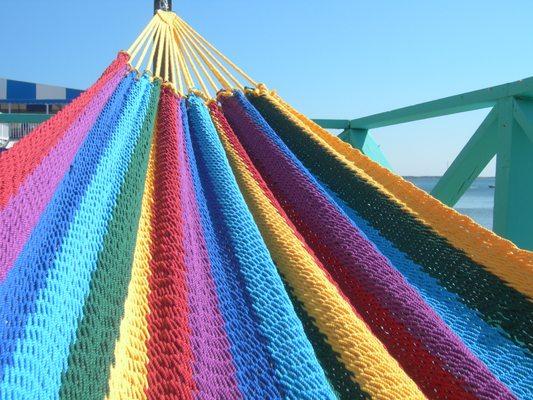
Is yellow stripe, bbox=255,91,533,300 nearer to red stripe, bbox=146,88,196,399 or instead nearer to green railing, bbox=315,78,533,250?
green railing, bbox=315,78,533,250

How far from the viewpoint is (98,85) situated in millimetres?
1113

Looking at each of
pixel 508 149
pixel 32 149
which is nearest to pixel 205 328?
pixel 32 149

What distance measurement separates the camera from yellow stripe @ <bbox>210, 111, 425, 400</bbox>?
0.57 m

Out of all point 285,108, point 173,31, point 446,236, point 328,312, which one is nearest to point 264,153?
point 285,108

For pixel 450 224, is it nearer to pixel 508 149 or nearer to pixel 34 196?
pixel 508 149

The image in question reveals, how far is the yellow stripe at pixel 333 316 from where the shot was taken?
57 cm

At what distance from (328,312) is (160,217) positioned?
10.3 inches

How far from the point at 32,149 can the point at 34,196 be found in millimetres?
130

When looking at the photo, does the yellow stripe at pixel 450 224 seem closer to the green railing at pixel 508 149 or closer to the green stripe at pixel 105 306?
the green railing at pixel 508 149

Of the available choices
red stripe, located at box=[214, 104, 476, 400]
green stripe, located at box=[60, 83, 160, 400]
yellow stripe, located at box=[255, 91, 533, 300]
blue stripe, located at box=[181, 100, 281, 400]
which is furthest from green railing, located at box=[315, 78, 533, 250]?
green stripe, located at box=[60, 83, 160, 400]

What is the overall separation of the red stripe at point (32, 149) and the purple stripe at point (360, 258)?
33 centimetres

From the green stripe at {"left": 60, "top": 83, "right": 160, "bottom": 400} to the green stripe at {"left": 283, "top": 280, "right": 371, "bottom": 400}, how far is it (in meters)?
0.20

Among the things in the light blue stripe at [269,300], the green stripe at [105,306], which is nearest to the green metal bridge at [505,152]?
the light blue stripe at [269,300]

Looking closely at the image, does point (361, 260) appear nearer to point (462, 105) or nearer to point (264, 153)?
point (264, 153)
